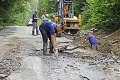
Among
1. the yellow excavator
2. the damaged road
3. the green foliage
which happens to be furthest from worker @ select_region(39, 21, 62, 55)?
the yellow excavator

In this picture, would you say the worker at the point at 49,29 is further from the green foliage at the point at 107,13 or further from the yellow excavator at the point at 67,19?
the yellow excavator at the point at 67,19

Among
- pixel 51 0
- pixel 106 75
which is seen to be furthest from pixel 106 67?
pixel 51 0

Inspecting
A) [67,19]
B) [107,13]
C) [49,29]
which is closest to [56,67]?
[49,29]

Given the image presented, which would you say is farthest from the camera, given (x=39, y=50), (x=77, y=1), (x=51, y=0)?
(x=51, y=0)

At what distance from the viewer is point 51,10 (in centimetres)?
7425

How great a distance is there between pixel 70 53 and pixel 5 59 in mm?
3196

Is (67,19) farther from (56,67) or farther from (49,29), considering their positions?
(56,67)

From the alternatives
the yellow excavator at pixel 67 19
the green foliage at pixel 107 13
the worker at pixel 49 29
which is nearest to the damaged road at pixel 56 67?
the worker at pixel 49 29

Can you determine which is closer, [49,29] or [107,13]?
[49,29]

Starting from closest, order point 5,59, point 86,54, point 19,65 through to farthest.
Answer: point 19,65
point 5,59
point 86,54

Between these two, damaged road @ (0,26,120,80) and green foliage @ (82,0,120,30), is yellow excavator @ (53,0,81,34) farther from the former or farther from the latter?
damaged road @ (0,26,120,80)

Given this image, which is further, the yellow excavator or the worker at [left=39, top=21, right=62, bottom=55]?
the yellow excavator

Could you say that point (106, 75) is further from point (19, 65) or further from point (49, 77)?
point (19, 65)

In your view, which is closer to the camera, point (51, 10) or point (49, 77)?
point (49, 77)
